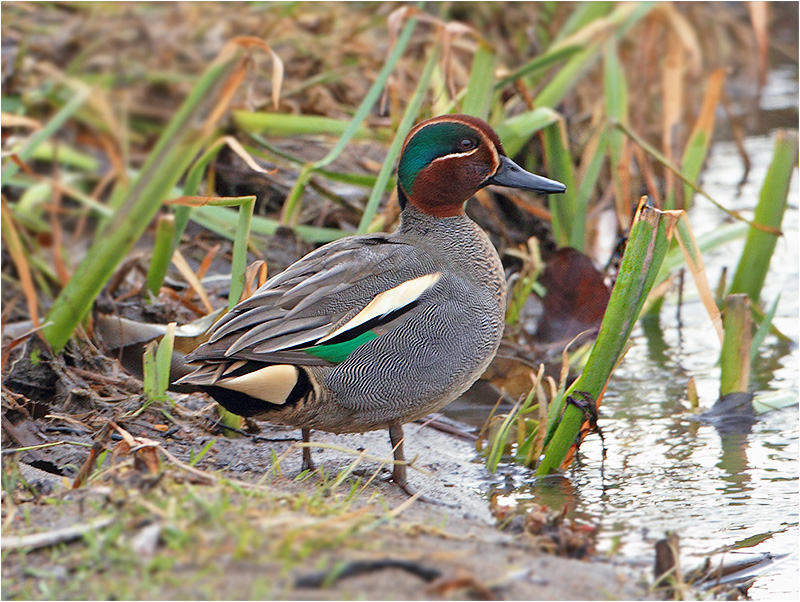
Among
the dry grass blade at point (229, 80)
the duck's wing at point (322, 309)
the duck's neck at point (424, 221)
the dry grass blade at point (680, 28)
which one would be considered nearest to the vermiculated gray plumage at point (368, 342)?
the duck's wing at point (322, 309)

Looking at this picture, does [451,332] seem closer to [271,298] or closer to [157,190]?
[271,298]

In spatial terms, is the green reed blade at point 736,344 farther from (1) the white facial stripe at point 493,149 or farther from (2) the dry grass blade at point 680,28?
(2) the dry grass blade at point 680,28

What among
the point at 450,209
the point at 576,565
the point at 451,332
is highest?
the point at 450,209

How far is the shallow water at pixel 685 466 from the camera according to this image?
285 cm

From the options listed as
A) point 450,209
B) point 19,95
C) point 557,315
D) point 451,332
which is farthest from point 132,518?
point 19,95

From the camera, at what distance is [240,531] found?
2.06 meters

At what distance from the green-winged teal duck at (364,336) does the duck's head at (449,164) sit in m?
0.01

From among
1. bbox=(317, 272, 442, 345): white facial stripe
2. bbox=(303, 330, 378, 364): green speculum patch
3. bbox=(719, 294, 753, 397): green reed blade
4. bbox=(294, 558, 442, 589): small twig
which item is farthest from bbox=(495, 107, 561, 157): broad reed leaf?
bbox=(294, 558, 442, 589): small twig

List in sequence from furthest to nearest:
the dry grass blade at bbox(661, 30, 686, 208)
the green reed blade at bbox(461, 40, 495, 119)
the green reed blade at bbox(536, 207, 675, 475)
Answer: the dry grass blade at bbox(661, 30, 686, 208) → the green reed blade at bbox(461, 40, 495, 119) → the green reed blade at bbox(536, 207, 675, 475)

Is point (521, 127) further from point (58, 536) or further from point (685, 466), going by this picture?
point (58, 536)

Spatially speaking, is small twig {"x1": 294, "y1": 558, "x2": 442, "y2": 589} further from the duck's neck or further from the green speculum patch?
the duck's neck

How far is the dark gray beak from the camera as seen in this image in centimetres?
356

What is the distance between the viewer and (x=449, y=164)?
3467 mm

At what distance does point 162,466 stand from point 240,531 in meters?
0.47
